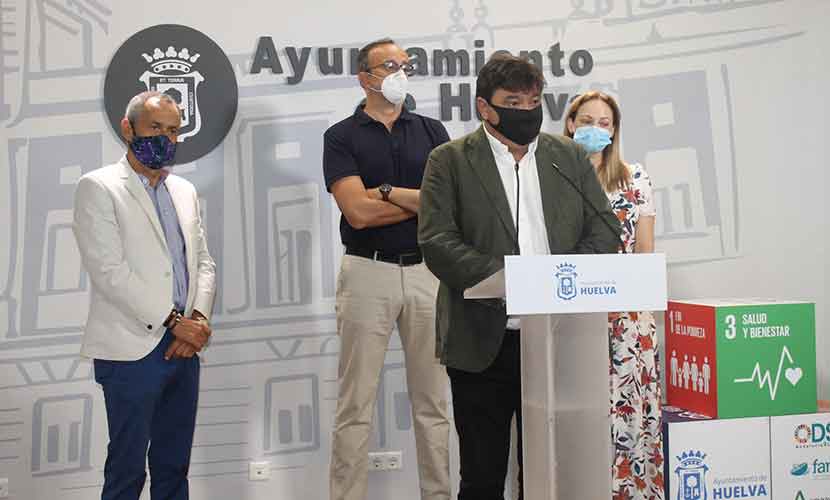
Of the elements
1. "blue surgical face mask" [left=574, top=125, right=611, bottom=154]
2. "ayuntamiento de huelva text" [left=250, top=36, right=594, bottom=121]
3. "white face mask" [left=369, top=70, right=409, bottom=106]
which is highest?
"ayuntamiento de huelva text" [left=250, top=36, right=594, bottom=121]

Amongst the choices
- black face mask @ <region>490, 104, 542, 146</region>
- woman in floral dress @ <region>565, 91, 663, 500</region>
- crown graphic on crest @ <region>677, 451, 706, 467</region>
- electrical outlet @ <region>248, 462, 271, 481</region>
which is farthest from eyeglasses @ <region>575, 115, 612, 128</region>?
electrical outlet @ <region>248, 462, 271, 481</region>

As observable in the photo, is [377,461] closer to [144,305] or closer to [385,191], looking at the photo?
[385,191]

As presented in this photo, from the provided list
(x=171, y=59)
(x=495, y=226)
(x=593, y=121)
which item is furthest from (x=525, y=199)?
(x=171, y=59)

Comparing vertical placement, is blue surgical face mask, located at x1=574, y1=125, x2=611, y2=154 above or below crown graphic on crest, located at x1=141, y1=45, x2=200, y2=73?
below

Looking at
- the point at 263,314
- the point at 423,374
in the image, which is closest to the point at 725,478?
the point at 423,374

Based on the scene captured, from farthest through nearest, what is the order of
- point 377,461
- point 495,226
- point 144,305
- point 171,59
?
point 377,461 < point 171,59 < point 144,305 < point 495,226

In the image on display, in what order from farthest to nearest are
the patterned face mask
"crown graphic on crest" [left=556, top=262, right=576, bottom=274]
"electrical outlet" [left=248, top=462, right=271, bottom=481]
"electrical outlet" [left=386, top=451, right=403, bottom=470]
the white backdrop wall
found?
"electrical outlet" [left=386, top=451, right=403, bottom=470] → "electrical outlet" [left=248, top=462, right=271, bottom=481] → the white backdrop wall → the patterned face mask → "crown graphic on crest" [left=556, top=262, right=576, bottom=274]

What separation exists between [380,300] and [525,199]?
1096mm

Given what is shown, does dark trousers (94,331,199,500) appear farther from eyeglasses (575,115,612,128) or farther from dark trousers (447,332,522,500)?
eyeglasses (575,115,612,128)

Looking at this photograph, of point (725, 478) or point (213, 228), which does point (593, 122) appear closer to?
point (725, 478)

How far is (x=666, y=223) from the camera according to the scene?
14.8ft

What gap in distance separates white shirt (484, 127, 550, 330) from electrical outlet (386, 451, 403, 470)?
6.07ft

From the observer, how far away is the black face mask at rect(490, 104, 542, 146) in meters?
2.61

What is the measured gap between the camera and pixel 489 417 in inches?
104
